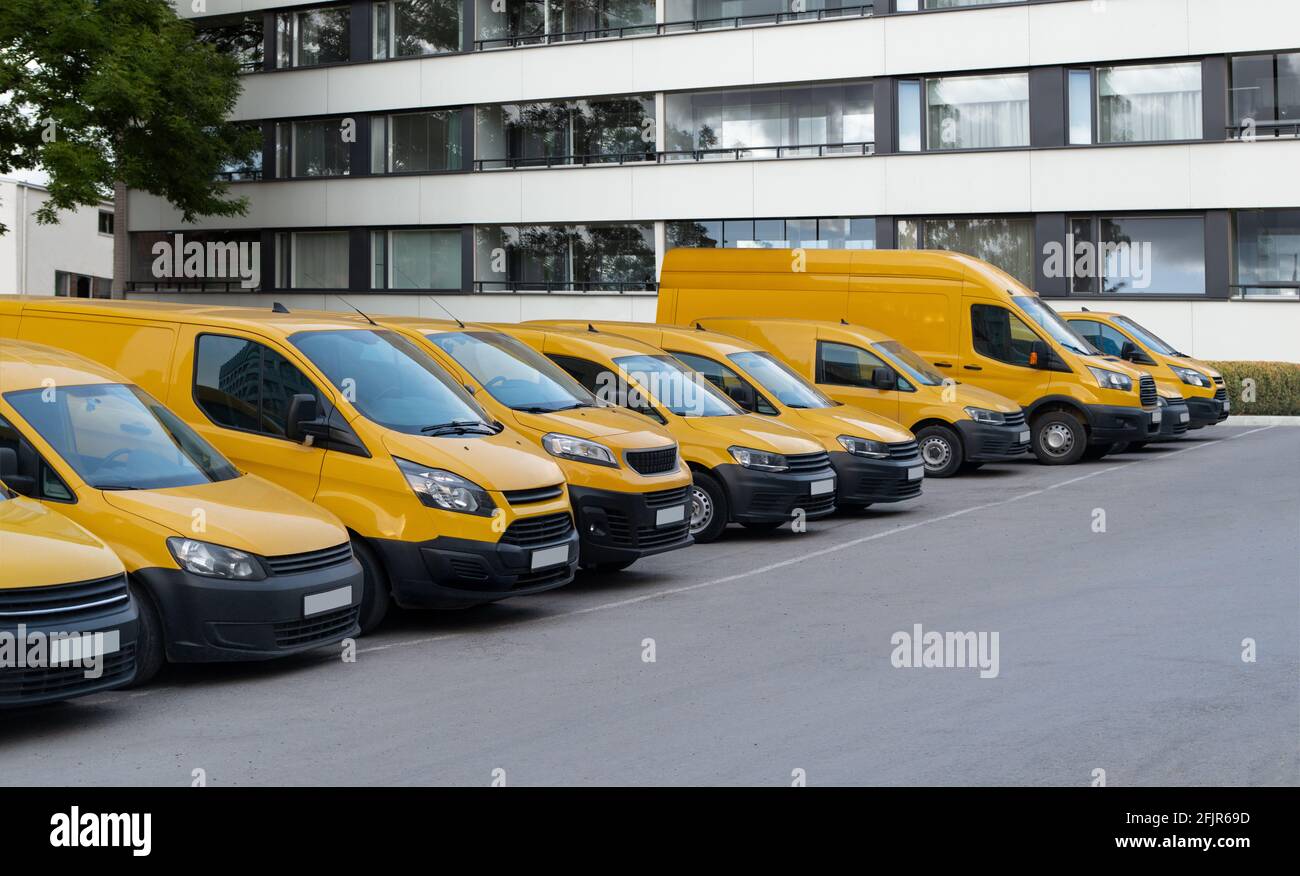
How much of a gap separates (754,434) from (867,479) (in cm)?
208

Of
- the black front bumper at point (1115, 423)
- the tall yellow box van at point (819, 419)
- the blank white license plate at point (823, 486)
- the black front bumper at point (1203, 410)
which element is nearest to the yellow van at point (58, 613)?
the blank white license plate at point (823, 486)

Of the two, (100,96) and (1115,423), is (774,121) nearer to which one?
(100,96)

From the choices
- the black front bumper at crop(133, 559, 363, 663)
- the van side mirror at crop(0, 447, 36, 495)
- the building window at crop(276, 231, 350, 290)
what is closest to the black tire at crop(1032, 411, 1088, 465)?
the black front bumper at crop(133, 559, 363, 663)

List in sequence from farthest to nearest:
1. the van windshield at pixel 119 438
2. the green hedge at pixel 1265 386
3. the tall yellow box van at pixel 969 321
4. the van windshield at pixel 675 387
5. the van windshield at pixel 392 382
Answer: the green hedge at pixel 1265 386 → the tall yellow box van at pixel 969 321 → the van windshield at pixel 675 387 → the van windshield at pixel 392 382 → the van windshield at pixel 119 438

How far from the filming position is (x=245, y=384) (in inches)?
416

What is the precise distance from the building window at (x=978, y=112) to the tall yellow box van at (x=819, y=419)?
758 inches

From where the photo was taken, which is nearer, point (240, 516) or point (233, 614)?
point (233, 614)

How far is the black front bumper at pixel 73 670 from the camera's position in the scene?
7121mm

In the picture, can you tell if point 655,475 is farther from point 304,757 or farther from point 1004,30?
point 1004,30

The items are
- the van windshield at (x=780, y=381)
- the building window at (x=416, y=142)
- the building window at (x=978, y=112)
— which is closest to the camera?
the van windshield at (x=780, y=381)

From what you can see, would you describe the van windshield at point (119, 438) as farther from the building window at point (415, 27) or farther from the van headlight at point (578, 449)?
the building window at point (415, 27)

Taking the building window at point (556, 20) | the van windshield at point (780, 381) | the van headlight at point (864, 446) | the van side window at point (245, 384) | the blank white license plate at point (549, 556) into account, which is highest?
the building window at point (556, 20)

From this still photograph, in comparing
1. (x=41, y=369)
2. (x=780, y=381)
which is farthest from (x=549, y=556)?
(x=780, y=381)

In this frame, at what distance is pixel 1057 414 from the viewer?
72.3ft
